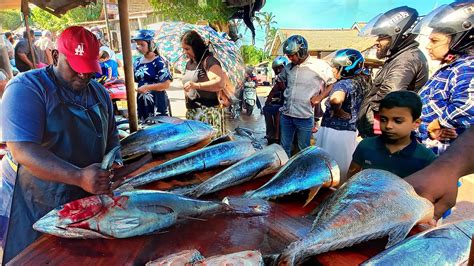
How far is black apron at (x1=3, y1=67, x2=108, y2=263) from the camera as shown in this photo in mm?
1664

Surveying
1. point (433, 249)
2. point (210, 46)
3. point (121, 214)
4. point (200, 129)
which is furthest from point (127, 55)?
point (433, 249)

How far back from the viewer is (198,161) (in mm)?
1866

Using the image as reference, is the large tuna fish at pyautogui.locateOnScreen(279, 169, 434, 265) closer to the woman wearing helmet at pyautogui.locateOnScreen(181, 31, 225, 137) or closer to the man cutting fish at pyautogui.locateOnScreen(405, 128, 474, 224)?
the man cutting fish at pyautogui.locateOnScreen(405, 128, 474, 224)

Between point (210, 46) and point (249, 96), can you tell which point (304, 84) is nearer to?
point (210, 46)

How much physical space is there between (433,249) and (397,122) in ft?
4.22

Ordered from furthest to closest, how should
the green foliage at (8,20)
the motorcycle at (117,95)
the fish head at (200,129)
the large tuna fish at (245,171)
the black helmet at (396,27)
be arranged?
1. the motorcycle at (117,95)
2. the green foliage at (8,20)
3. the black helmet at (396,27)
4. the fish head at (200,129)
5. the large tuna fish at (245,171)

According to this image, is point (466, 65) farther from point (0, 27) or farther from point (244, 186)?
point (0, 27)

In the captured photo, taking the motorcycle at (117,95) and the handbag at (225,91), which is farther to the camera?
the motorcycle at (117,95)

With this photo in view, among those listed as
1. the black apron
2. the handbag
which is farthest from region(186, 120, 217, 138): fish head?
the handbag

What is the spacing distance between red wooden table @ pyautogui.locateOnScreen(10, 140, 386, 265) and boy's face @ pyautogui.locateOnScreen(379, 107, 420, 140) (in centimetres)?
111

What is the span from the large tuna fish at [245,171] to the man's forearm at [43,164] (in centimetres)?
53

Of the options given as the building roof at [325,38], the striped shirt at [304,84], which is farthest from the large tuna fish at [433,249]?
the building roof at [325,38]

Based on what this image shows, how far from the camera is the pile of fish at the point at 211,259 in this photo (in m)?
0.99

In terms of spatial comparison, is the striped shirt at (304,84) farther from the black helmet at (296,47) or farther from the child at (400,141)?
the child at (400,141)
